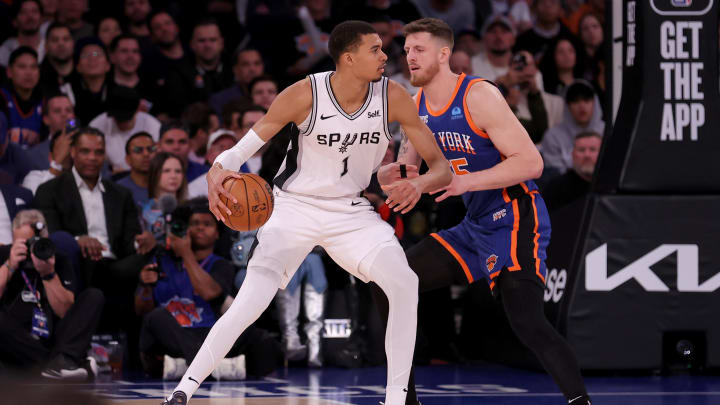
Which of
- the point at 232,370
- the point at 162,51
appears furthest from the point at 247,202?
the point at 162,51

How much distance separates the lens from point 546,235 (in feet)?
17.4

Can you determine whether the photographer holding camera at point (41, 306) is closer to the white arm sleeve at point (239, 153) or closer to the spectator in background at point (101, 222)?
the spectator in background at point (101, 222)

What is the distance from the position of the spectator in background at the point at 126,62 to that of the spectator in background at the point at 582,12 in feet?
17.2

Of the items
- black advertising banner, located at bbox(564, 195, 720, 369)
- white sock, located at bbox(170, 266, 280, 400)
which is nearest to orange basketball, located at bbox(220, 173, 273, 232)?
white sock, located at bbox(170, 266, 280, 400)

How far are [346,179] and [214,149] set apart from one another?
4231 millimetres

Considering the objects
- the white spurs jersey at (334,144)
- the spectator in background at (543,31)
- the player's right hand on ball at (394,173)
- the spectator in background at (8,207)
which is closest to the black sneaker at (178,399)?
the white spurs jersey at (334,144)

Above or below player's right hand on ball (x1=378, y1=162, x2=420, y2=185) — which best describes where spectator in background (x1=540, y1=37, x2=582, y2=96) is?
above

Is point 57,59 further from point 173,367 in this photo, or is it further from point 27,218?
point 173,367

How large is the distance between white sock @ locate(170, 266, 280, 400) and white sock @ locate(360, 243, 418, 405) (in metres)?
0.52

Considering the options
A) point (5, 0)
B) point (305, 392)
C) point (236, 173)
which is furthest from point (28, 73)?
point (236, 173)

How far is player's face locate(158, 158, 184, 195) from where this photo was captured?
27.5 ft

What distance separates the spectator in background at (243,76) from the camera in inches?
424

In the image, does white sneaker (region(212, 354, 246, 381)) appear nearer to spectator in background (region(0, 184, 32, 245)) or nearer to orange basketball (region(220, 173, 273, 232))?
spectator in background (region(0, 184, 32, 245))

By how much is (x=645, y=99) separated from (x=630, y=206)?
31.1 inches
